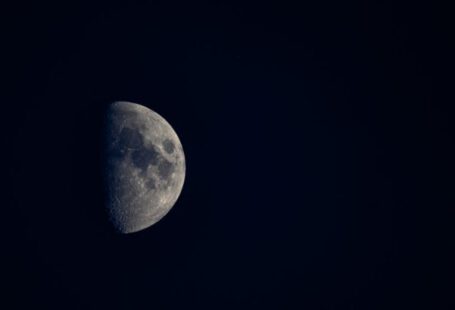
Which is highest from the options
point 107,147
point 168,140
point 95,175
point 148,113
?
point 148,113

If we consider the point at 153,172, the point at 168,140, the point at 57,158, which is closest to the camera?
the point at 57,158

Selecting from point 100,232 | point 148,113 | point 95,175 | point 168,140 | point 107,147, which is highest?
point 148,113

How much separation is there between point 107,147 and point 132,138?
340 mm

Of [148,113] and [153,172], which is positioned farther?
[148,113]

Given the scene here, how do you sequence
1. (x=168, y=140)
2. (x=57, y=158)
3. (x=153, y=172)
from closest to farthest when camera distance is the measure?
(x=57, y=158)
(x=153, y=172)
(x=168, y=140)

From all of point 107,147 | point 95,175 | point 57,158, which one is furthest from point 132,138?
point 57,158

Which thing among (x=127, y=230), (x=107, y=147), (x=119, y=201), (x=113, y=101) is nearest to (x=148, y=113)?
(x=113, y=101)

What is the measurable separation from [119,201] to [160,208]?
2.19 ft

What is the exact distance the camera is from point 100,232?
201 inches

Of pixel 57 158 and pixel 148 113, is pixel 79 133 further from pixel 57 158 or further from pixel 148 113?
pixel 148 113

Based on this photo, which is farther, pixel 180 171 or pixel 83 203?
pixel 180 171

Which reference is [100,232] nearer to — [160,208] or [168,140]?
[160,208]

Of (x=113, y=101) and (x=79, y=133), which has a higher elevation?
(x=113, y=101)

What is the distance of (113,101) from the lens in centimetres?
519
